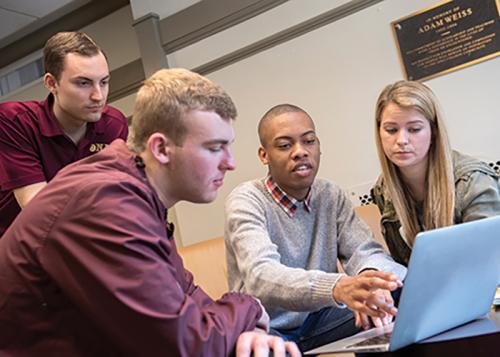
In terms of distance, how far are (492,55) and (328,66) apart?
80 centimetres

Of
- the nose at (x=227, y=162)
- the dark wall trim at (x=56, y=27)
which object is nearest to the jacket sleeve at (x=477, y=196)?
the nose at (x=227, y=162)

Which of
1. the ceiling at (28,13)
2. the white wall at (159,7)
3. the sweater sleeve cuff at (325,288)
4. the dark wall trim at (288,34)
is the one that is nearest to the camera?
the sweater sleeve cuff at (325,288)

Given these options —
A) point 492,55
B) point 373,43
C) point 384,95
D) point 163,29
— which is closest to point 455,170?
point 384,95

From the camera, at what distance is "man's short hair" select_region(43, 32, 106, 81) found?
6.54ft

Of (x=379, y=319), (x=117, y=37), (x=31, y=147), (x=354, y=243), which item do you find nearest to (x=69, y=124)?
(x=31, y=147)


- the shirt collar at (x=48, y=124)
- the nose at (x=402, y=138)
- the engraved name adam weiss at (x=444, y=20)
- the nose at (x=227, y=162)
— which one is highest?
the engraved name adam weiss at (x=444, y=20)

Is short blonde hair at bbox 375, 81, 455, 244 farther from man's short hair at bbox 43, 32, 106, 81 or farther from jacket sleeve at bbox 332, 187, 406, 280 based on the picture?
man's short hair at bbox 43, 32, 106, 81

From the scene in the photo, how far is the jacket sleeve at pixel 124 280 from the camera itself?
2.72ft

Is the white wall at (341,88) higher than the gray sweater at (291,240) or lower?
higher

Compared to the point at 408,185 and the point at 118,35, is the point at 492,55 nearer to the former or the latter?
the point at 408,185

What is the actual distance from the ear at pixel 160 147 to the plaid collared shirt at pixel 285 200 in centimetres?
82

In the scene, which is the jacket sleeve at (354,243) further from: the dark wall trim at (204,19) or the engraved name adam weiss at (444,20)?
the dark wall trim at (204,19)

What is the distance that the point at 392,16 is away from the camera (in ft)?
9.13

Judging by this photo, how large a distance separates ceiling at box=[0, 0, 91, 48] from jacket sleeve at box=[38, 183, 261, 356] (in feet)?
11.4
